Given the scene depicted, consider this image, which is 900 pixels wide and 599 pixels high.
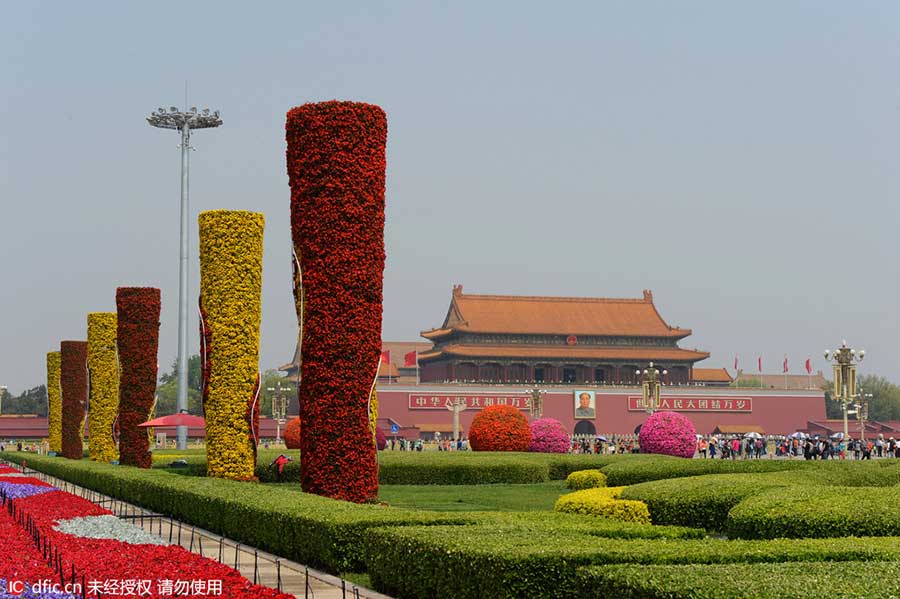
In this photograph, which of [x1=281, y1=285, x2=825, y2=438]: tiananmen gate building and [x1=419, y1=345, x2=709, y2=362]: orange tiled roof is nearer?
[x1=281, y1=285, x2=825, y2=438]: tiananmen gate building

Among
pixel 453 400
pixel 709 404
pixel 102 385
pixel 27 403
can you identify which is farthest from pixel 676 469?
pixel 27 403

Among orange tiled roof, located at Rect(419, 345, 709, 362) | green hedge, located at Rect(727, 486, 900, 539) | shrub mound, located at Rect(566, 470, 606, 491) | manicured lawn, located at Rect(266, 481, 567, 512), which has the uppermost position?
orange tiled roof, located at Rect(419, 345, 709, 362)

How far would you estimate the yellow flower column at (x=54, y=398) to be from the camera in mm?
39844

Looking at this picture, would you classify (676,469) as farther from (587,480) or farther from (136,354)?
(136,354)

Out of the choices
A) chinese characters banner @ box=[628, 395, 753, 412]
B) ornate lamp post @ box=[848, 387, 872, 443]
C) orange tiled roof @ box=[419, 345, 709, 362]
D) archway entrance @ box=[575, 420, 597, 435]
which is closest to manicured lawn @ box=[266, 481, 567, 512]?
ornate lamp post @ box=[848, 387, 872, 443]

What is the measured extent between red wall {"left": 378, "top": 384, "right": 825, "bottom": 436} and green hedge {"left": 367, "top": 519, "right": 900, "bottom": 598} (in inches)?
2270

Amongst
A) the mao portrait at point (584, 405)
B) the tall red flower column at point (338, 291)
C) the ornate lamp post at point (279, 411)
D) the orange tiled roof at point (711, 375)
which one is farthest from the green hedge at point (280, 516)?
the orange tiled roof at point (711, 375)

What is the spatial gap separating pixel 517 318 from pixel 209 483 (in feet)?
195

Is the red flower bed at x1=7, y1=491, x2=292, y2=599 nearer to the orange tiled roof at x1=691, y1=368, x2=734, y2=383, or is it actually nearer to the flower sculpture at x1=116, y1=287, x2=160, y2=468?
the flower sculpture at x1=116, y1=287, x2=160, y2=468

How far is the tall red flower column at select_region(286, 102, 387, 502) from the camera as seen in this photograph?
1513 cm

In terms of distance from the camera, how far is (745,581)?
6.14 meters

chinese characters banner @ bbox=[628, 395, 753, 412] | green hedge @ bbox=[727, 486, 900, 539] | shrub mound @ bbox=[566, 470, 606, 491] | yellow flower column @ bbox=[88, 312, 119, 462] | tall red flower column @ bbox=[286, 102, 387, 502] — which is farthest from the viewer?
chinese characters banner @ bbox=[628, 395, 753, 412]

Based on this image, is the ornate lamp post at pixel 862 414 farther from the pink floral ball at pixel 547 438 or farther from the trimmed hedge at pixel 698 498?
the trimmed hedge at pixel 698 498

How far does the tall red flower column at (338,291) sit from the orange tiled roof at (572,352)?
58.7m
